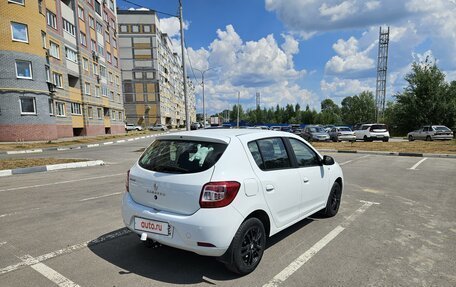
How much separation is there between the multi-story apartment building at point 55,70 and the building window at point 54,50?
4.0 inches

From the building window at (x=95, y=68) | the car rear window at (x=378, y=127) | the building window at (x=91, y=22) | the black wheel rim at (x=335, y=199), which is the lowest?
the black wheel rim at (x=335, y=199)

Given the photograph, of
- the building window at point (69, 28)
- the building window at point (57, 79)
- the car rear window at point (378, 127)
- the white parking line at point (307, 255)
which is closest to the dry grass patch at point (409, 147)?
the car rear window at point (378, 127)

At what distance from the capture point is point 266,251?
12.8 ft

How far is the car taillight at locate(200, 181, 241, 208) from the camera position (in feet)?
10.0

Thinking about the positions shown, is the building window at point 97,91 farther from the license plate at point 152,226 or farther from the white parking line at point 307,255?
the white parking line at point 307,255

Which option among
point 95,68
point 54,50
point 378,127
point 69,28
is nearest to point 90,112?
point 95,68

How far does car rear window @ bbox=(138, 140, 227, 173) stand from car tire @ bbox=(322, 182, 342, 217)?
2.73m

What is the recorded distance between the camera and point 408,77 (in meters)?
41.5

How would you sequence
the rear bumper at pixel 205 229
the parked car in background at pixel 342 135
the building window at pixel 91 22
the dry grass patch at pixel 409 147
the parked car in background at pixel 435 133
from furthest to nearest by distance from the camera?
the building window at pixel 91 22, the parked car in background at pixel 342 135, the parked car in background at pixel 435 133, the dry grass patch at pixel 409 147, the rear bumper at pixel 205 229

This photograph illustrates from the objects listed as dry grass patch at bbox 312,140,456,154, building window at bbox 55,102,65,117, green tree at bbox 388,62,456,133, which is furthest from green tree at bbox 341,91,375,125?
building window at bbox 55,102,65,117

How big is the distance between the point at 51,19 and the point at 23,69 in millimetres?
8143

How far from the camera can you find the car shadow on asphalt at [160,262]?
3.25 meters

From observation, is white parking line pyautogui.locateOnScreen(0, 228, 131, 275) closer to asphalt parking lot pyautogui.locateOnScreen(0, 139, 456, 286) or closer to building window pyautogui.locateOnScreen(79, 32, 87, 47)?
asphalt parking lot pyautogui.locateOnScreen(0, 139, 456, 286)

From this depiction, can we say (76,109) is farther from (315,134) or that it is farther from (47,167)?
(315,134)
